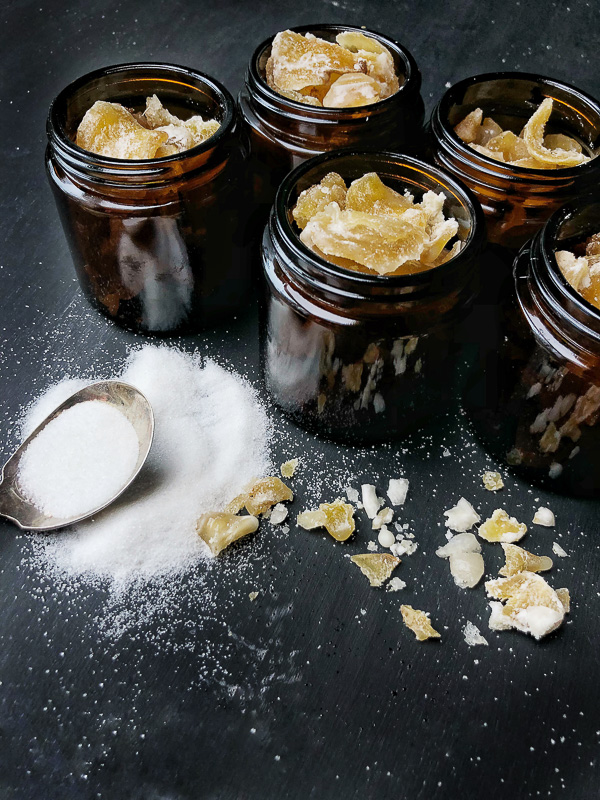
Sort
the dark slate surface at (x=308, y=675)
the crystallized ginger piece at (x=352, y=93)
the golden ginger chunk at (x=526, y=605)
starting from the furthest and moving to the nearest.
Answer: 1. the crystallized ginger piece at (x=352, y=93)
2. the golden ginger chunk at (x=526, y=605)
3. the dark slate surface at (x=308, y=675)

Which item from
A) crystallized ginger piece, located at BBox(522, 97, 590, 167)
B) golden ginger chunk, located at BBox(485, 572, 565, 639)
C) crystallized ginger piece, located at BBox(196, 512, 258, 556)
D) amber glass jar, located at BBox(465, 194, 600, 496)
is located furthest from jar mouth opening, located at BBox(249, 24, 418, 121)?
golden ginger chunk, located at BBox(485, 572, 565, 639)

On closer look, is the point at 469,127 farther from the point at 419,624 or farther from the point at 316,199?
the point at 419,624

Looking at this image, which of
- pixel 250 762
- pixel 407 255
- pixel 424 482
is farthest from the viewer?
pixel 424 482

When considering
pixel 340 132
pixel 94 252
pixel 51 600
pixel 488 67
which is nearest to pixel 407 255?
pixel 340 132

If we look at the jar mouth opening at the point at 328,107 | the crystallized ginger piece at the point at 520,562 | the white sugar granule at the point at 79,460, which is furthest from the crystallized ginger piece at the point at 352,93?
the crystallized ginger piece at the point at 520,562

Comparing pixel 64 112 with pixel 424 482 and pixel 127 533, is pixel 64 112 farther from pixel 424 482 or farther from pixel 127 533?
pixel 424 482

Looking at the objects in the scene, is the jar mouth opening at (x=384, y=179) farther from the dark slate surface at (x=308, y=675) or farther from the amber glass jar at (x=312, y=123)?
the dark slate surface at (x=308, y=675)
